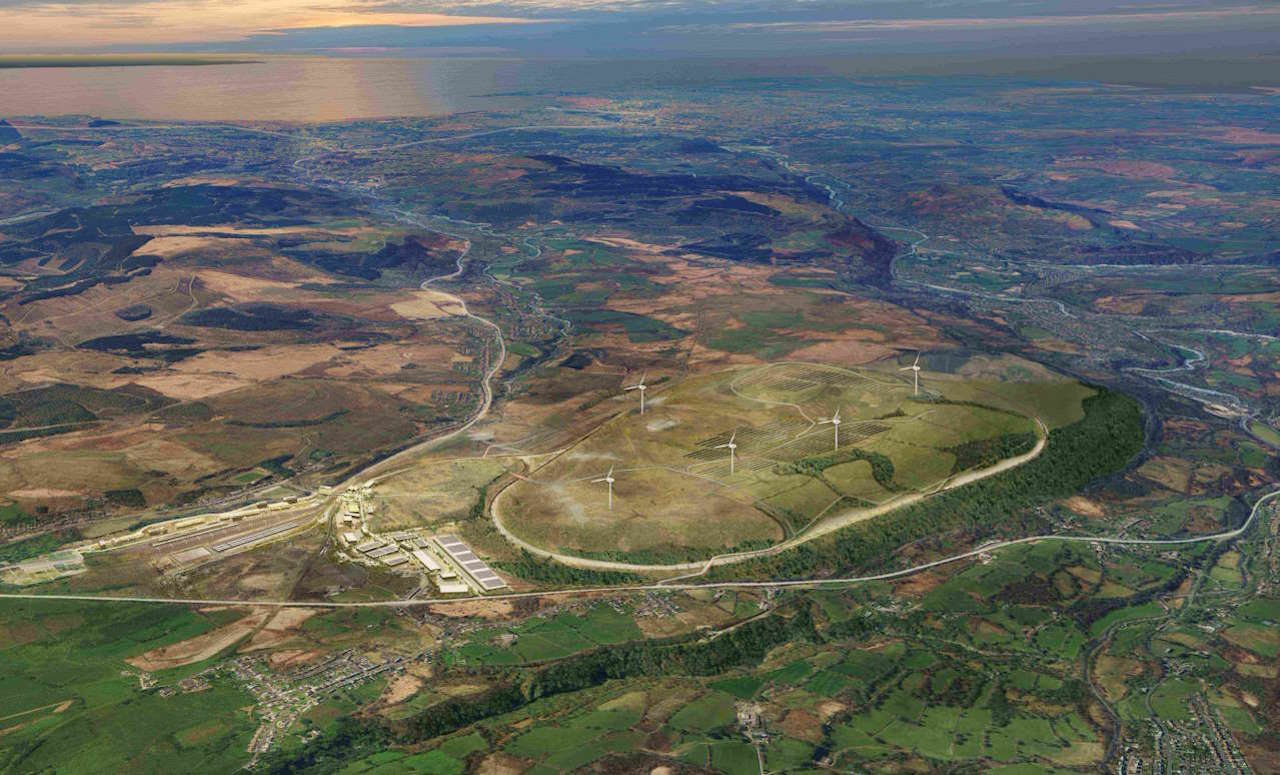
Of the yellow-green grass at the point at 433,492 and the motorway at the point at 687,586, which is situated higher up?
the yellow-green grass at the point at 433,492

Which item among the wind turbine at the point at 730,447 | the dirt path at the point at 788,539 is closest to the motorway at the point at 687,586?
the dirt path at the point at 788,539

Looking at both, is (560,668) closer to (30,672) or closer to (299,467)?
(30,672)

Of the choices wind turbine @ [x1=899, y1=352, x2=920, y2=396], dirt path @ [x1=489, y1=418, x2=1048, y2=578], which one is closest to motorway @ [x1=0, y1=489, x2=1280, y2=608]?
dirt path @ [x1=489, y1=418, x2=1048, y2=578]

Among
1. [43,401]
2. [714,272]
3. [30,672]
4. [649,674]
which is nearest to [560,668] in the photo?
[649,674]

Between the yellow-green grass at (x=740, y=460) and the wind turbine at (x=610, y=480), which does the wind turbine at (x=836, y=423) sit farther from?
the wind turbine at (x=610, y=480)

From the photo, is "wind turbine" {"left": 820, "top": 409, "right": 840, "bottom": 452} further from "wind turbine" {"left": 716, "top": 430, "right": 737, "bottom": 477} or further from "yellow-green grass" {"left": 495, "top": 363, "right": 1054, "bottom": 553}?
"wind turbine" {"left": 716, "top": 430, "right": 737, "bottom": 477}
